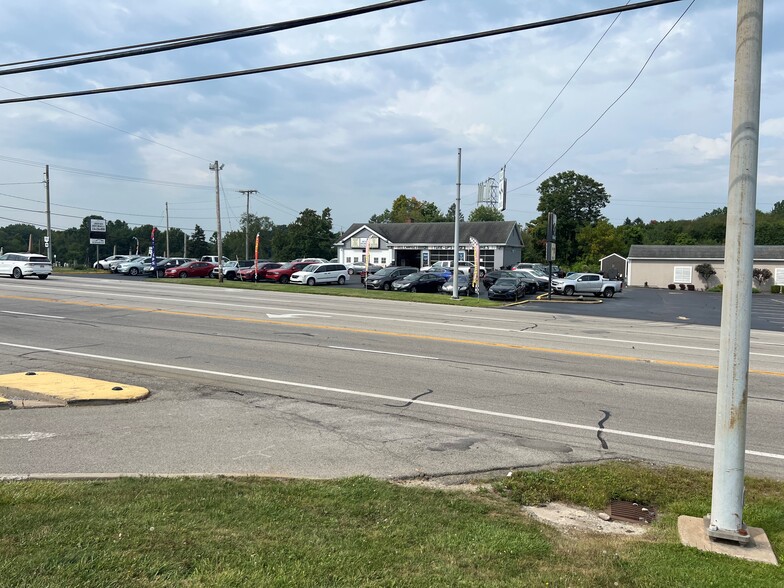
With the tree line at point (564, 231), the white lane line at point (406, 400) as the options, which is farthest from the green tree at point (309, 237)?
the white lane line at point (406, 400)

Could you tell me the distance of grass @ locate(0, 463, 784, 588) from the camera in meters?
3.68

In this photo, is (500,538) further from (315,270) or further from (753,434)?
(315,270)

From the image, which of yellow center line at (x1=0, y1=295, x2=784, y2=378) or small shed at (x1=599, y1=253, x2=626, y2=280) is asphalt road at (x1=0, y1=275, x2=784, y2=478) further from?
small shed at (x1=599, y1=253, x2=626, y2=280)

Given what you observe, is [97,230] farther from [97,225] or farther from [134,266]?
[134,266]

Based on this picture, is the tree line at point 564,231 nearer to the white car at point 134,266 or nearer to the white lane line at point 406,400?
the white car at point 134,266

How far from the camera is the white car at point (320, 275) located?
147 feet

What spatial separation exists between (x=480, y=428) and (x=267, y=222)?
159 m

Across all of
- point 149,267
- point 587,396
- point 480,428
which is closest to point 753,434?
point 587,396

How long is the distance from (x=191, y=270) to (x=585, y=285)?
104 ft

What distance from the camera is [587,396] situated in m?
9.88

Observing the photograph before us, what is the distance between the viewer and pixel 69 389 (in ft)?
30.3

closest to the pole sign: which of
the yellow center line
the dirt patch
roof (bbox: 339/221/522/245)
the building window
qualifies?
roof (bbox: 339/221/522/245)

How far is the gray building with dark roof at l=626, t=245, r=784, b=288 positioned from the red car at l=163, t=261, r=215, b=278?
42231 mm

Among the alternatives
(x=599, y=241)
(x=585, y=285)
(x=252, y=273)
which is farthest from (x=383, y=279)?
(x=599, y=241)
